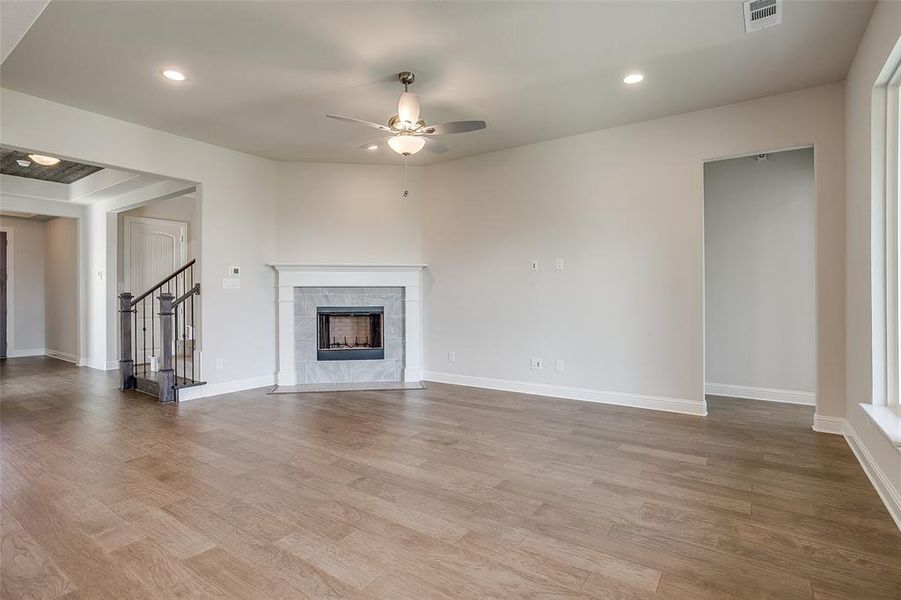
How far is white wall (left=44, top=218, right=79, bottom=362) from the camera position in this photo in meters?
7.57

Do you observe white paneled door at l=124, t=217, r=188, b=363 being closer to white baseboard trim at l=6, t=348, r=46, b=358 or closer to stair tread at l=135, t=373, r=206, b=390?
stair tread at l=135, t=373, r=206, b=390

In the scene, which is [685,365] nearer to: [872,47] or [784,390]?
[784,390]

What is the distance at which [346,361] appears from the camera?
5.78 m

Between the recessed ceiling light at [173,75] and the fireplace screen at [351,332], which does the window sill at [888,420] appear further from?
the recessed ceiling light at [173,75]

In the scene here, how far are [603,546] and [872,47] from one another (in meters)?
3.34

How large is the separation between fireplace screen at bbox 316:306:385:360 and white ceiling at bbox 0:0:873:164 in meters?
2.31

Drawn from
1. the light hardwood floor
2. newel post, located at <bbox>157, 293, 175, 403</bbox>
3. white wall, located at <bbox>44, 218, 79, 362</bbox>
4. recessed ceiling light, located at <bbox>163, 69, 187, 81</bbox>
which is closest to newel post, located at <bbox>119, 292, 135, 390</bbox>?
newel post, located at <bbox>157, 293, 175, 403</bbox>

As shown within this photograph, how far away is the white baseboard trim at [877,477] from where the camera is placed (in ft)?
7.37

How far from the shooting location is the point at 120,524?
7.30 feet

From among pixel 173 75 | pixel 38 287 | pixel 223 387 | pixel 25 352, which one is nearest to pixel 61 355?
pixel 25 352

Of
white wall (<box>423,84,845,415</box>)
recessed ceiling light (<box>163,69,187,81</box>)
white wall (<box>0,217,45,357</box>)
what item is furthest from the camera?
white wall (<box>0,217,45,357</box>)

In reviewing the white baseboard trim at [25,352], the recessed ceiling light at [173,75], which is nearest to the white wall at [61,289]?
the white baseboard trim at [25,352]

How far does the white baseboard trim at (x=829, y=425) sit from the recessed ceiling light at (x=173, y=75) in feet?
18.8

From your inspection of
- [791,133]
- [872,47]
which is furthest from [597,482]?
[791,133]
